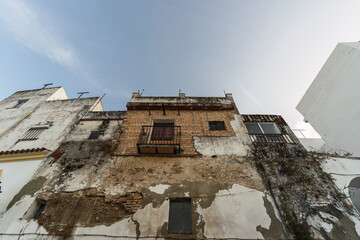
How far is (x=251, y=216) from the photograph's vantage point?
4875mm

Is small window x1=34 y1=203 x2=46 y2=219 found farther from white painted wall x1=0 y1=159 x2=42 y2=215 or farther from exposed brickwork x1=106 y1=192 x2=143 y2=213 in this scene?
exposed brickwork x1=106 y1=192 x2=143 y2=213

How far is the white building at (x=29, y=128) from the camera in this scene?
6379 millimetres

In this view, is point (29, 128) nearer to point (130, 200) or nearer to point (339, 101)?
point (130, 200)

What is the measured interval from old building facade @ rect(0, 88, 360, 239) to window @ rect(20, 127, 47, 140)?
108 inches

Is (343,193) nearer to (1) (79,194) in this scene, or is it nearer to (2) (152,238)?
(2) (152,238)

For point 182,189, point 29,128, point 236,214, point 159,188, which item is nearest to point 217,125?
point 182,189

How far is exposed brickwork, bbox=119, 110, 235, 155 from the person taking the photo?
7055 millimetres

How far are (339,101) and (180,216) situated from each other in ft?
42.2

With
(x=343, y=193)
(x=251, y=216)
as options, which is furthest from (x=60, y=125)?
(x=343, y=193)

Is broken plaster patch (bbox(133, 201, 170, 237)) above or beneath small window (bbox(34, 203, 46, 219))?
beneath

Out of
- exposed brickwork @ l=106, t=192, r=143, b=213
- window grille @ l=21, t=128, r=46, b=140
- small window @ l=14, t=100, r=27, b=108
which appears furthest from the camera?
small window @ l=14, t=100, r=27, b=108

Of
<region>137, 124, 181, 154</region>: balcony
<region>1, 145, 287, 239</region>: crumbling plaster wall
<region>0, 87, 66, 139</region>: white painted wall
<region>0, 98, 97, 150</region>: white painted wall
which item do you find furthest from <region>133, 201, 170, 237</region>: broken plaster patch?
<region>0, 87, 66, 139</region>: white painted wall

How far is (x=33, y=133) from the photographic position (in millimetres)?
8906

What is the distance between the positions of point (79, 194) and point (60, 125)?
5533 millimetres
